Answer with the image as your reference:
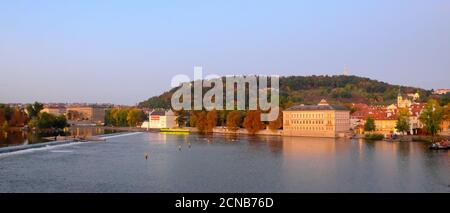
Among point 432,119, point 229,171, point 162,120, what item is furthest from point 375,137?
point 162,120

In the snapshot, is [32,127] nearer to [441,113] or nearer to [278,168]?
[441,113]

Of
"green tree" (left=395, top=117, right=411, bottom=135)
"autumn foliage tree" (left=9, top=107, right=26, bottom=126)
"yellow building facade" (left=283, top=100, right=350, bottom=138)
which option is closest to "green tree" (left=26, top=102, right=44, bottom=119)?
"autumn foliage tree" (left=9, top=107, right=26, bottom=126)

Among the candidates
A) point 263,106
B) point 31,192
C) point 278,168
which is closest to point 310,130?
point 263,106

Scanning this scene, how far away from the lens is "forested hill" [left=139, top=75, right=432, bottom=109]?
68625 millimetres

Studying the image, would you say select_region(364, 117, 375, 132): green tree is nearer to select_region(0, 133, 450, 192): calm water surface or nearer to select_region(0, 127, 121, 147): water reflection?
select_region(0, 133, 450, 192): calm water surface

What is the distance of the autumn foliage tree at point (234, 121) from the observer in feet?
153

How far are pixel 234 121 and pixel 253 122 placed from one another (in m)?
2.80

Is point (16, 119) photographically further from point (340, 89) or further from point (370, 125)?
point (340, 89)

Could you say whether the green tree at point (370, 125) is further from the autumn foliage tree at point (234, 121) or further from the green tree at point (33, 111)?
the green tree at point (33, 111)

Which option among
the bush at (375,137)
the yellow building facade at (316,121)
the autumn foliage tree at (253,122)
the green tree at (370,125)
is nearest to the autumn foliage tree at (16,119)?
the autumn foliage tree at (253,122)

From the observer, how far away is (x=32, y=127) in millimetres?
52406

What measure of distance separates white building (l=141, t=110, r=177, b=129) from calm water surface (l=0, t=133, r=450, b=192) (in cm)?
3467

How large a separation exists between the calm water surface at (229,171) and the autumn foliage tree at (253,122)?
19.0m
